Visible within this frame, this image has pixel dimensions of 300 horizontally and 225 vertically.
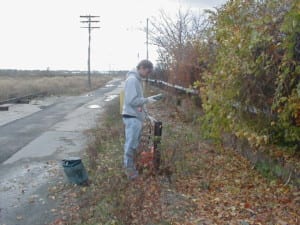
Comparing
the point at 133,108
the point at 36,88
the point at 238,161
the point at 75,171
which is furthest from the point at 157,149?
the point at 36,88

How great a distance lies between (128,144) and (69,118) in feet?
37.1

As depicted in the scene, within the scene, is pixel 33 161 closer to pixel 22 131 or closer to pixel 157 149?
pixel 157 149

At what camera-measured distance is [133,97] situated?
654cm

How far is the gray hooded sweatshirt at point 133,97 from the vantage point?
6.54 meters

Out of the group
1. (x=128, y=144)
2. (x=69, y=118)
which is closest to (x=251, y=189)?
(x=128, y=144)

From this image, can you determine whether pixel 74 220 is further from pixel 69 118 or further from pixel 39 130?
pixel 69 118

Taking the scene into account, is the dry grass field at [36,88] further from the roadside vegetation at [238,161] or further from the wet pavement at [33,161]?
the roadside vegetation at [238,161]

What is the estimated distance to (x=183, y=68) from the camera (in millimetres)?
13398

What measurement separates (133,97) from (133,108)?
18 cm

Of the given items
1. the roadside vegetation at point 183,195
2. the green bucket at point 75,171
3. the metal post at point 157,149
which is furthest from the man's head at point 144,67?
the green bucket at point 75,171

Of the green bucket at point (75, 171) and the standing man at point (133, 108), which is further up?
the standing man at point (133, 108)

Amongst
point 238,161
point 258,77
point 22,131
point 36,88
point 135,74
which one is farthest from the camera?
point 36,88

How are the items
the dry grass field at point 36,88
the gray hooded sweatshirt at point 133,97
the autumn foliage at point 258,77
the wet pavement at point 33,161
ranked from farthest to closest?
the dry grass field at point 36,88, the gray hooded sweatshirt at point 133,97, the wet pavement at point 33,161, the autumn foliage at point 258,77

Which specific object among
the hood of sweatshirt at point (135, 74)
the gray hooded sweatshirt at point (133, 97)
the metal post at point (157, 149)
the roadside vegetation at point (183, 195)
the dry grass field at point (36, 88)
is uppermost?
the hood of sweatshirt at point (135, 74)
